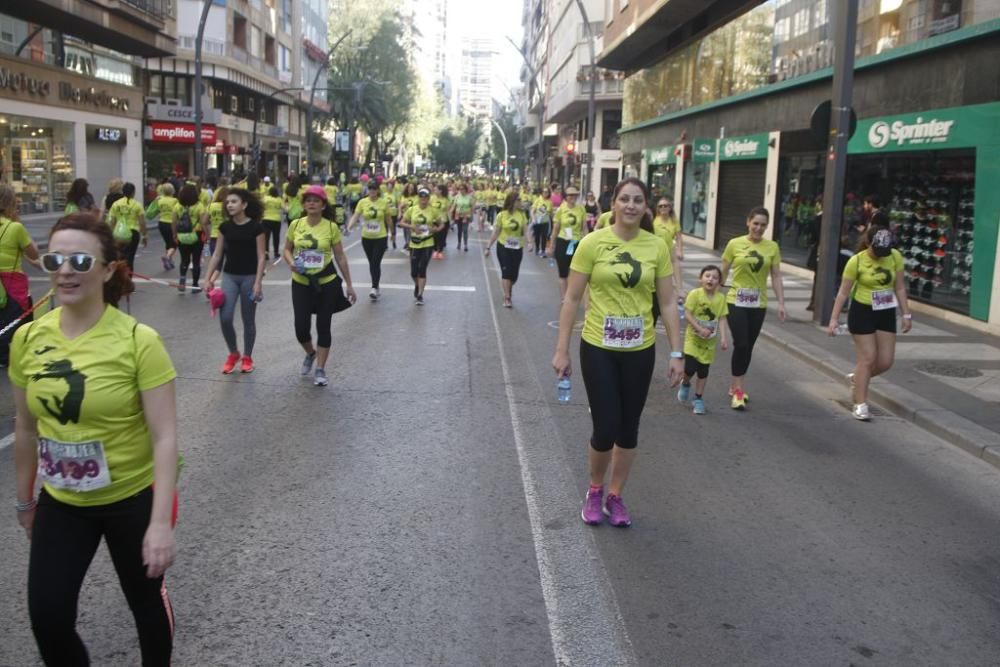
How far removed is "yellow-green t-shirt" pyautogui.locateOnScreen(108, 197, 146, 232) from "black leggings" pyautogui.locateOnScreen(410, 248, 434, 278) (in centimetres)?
388

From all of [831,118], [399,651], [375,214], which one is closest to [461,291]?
[375,214]

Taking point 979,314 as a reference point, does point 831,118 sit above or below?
above

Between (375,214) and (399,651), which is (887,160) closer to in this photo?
(375,214)

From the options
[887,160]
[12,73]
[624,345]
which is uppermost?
[12,73]

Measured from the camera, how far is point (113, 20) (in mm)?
30500

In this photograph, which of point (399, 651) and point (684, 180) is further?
point (684, 180)

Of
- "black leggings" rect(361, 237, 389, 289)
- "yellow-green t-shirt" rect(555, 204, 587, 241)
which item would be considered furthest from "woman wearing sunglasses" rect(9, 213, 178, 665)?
"yellow-green t-shirt" rect(555, 204, 587, 241)

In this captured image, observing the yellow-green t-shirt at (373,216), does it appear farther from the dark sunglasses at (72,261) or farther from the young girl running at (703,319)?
the dark sunglasses at (72,261)

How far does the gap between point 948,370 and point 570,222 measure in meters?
6.21

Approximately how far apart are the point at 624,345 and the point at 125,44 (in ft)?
112

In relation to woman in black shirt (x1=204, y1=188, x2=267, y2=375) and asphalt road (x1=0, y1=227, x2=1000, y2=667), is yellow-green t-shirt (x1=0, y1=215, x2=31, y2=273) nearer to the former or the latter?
asphalt road (x1=0, y1=227, x2=1000, y2=667)

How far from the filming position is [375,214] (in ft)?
48.0

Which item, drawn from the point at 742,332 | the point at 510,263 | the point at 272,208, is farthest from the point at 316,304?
the point at 272,208

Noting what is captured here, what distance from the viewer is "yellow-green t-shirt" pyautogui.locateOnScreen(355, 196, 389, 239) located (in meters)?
14.5
